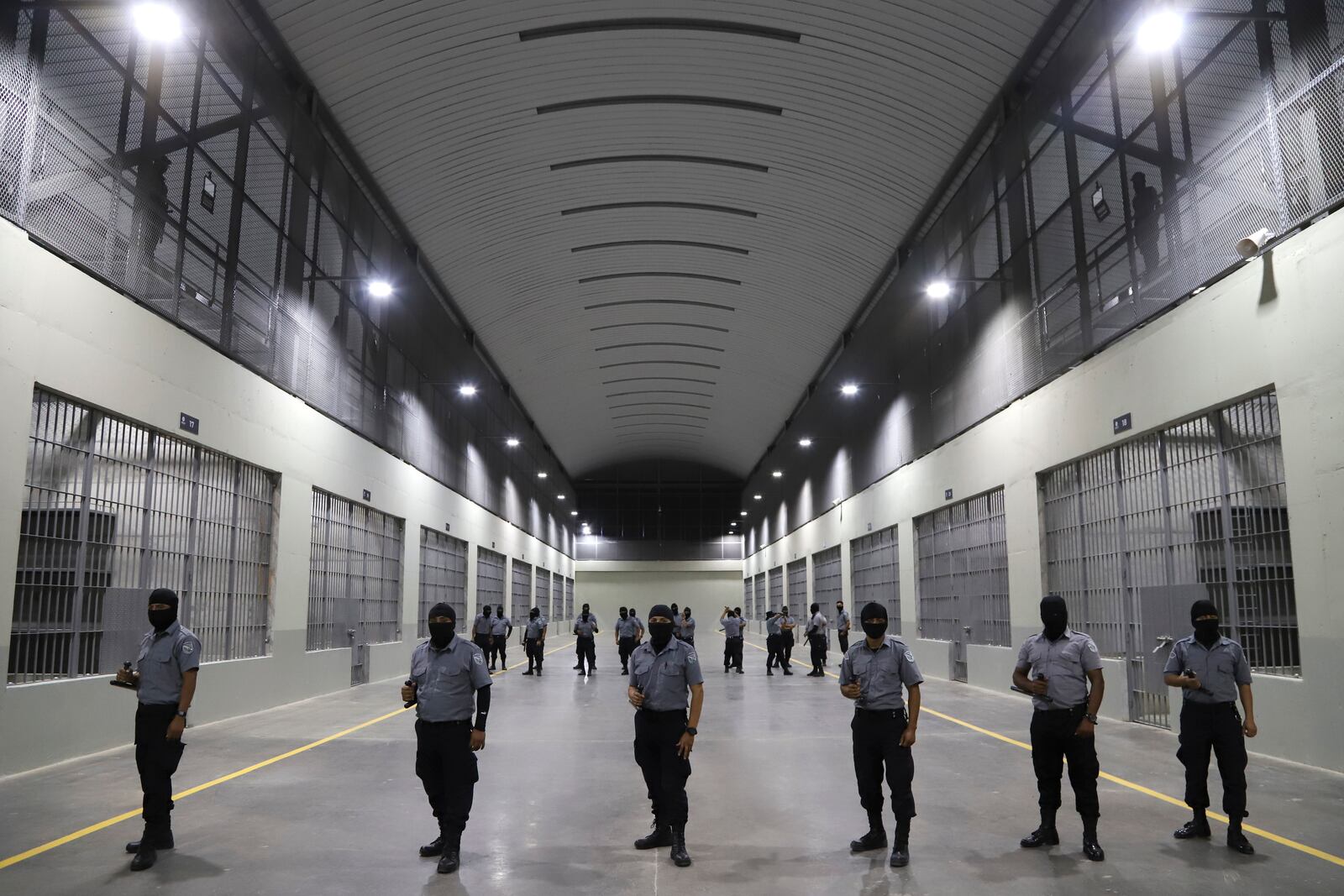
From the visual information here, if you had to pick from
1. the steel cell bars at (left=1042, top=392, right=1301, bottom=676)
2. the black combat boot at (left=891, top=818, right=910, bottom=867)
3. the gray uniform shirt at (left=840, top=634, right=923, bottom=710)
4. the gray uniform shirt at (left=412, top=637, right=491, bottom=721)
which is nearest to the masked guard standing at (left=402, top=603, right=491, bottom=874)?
the gray uniform shirt at (left=412, top=637, right=491, bottom=721)

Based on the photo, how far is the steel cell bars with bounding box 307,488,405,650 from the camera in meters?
17.8

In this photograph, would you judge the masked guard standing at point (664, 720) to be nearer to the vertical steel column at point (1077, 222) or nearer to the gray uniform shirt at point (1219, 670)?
the gray uniform shirt at point (1219, 670)

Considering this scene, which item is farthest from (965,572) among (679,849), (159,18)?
(159,18)

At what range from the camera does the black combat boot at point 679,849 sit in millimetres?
6043

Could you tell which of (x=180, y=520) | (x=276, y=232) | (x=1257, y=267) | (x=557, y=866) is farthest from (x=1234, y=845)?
(x=276, y=232)

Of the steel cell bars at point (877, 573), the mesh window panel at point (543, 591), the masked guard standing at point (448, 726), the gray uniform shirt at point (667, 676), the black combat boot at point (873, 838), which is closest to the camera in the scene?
the masked guard standing at point (448, 726)

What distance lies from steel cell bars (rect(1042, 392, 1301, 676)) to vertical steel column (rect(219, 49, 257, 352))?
1265 cm

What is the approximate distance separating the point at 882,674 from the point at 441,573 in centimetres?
2179

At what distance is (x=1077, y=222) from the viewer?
14297 millimetres

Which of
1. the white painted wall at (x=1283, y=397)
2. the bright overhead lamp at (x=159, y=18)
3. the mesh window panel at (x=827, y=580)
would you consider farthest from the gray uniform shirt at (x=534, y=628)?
the bright overhead lamp at (x=159, y=18)

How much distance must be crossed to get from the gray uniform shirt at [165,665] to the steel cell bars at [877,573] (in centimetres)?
1898

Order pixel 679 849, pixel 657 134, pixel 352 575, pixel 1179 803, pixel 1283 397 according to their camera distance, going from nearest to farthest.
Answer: pixel 679 849
pixel 1179 803
pixel 1283 397
pixel 657 134
pixel 352 575

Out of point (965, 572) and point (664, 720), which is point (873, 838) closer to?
point (664, 720)

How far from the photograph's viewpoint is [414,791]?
848cm
